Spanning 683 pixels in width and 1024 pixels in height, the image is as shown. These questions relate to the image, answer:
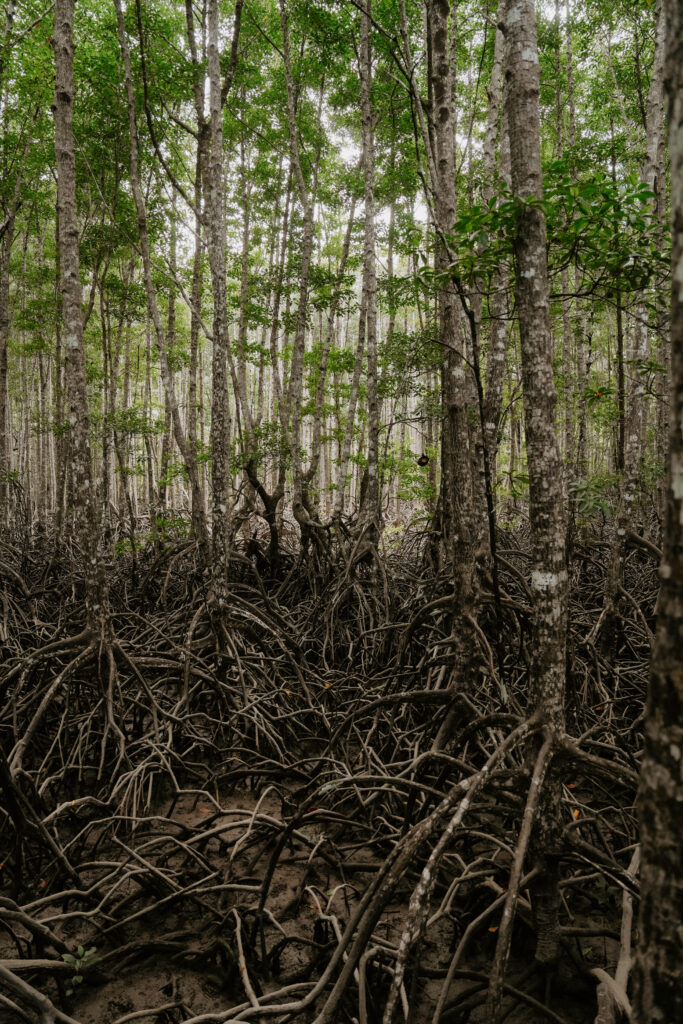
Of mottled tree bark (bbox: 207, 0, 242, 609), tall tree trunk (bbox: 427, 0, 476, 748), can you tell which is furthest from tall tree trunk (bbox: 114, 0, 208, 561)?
tall tree trunk (bbox: 427, 0, 476, 748)

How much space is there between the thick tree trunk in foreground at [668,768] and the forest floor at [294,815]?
71 cm

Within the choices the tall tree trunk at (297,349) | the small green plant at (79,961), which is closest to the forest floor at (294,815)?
the small green plant at (79,961)

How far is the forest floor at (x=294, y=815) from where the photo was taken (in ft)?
6.46

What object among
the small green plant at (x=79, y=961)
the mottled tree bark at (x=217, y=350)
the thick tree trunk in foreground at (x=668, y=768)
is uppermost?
the mottled tree bark at (x=217, y=350)

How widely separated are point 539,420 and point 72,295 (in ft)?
9.38

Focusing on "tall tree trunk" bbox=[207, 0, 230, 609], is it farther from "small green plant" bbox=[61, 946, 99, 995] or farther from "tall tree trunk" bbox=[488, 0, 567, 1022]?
"tall tree trunk" bbox=[488, 0, 567, 1022]

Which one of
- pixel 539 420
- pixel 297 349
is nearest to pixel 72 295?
pixel 539 420

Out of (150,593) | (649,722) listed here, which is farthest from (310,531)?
(649,722)

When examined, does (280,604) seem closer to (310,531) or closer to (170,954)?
Answer: (310,531)

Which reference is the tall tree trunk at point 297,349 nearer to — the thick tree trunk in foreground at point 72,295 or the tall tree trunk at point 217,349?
the tall tree trunk at point 217,349

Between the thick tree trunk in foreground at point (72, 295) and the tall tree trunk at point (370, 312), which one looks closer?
the thick tree trunk in foreground at point (72, 295)

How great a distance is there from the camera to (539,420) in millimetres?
1853

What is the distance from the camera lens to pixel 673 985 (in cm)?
87

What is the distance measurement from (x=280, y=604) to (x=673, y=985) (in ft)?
18.5
